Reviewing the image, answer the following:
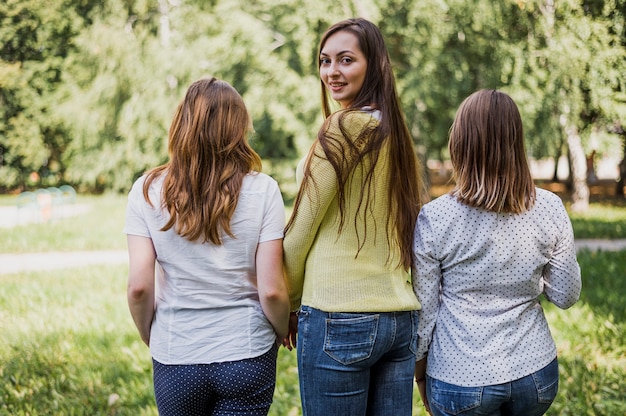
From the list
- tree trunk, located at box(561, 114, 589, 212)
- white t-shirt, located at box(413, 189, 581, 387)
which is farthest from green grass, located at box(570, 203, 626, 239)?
white t-shirt, located at box(413, 189, 581, 387)

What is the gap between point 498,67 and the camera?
54.3 ft

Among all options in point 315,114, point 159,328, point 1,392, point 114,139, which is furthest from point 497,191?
point 114,139

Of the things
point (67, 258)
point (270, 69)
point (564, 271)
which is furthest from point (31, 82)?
point (564, 271)

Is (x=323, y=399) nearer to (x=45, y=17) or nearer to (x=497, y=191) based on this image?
(x=497, y=191)

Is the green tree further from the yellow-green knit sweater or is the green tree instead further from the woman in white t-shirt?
the yellow-green knit sweater

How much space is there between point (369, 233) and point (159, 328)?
81 cm

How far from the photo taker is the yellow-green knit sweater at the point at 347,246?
89.0 inches

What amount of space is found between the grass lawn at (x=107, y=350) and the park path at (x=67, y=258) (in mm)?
943

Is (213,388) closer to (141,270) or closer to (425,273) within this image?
(141,270)

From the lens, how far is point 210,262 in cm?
241

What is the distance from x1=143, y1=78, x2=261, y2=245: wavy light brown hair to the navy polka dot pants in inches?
17.0

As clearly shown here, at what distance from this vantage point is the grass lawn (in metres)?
4.59

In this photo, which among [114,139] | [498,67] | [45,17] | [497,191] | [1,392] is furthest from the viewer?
[45,17]

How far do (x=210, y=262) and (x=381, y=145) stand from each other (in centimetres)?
69
